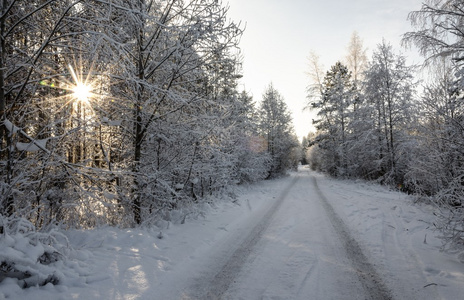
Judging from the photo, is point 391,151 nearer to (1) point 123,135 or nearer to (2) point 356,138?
(2) point 356,138

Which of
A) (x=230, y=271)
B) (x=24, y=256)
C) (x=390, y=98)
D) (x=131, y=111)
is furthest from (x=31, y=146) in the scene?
(x=390, y=98)

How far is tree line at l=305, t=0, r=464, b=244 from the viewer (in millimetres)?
6129

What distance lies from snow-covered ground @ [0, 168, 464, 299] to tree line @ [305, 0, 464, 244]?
1.25 meters

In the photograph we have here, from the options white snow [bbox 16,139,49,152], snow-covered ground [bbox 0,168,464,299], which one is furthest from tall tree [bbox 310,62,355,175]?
white snow [bbox 16,139,49,152]

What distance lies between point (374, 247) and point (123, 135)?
679 centimetres

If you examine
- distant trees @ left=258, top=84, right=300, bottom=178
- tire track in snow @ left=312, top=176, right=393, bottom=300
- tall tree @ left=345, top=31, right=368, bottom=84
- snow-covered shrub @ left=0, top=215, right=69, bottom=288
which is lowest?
tire track in snow @ left=312, top=176, right=393, bottom=300

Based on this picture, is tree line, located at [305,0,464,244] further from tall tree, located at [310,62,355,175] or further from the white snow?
the white snow

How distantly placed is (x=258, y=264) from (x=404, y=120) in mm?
20110

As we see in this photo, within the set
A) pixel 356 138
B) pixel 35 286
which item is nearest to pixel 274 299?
pixel 35 286

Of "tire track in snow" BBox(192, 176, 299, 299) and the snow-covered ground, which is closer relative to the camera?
the snow-covered ground

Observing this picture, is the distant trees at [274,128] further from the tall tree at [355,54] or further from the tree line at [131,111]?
the tree line at [131,111]

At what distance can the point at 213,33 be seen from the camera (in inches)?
248

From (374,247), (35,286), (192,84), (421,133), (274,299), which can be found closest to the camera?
(35,286)

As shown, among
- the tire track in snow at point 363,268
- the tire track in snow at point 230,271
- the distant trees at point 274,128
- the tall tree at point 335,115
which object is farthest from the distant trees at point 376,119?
the tire track in snow at point 230,271
